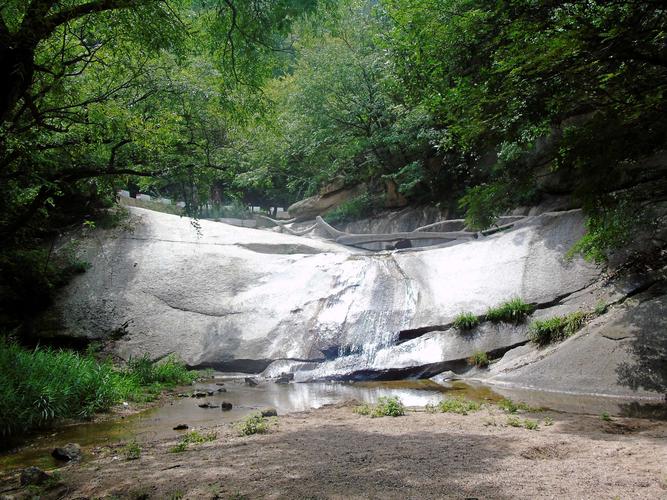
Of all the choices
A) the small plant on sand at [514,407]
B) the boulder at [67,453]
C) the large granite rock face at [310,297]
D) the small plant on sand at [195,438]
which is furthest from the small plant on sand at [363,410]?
the large granite rock face at [310,297]

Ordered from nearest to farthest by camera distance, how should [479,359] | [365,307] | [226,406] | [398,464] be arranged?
[398,464] < [226,406] < [479,359] < [365,307]

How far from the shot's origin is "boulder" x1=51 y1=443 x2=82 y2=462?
236 inches

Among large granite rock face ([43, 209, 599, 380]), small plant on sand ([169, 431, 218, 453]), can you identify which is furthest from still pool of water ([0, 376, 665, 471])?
large granite rock face ([43, 209, 599, 380])

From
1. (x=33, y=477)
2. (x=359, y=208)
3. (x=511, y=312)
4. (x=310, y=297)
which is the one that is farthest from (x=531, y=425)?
(x=359, y=208)

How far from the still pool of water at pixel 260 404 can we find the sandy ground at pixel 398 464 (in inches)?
36.0

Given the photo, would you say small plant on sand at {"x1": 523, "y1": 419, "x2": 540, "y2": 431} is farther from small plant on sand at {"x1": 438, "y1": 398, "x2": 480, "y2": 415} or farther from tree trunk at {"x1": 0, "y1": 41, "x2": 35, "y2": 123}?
tree trunk at {"x1": 0, "y1": 41, "x2": 35, "y2": 123}

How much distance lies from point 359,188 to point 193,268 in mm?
13101

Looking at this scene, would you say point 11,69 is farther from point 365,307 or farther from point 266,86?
point 365,307

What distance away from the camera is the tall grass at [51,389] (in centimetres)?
757

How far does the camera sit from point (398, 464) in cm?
462

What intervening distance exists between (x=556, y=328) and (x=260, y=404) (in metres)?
5.89

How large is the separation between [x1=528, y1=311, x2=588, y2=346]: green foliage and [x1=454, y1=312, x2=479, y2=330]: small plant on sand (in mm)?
1319

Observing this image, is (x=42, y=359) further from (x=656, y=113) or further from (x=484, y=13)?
(x=656, y=113)

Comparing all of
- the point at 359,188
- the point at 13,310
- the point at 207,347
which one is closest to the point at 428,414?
the point at 207,347
